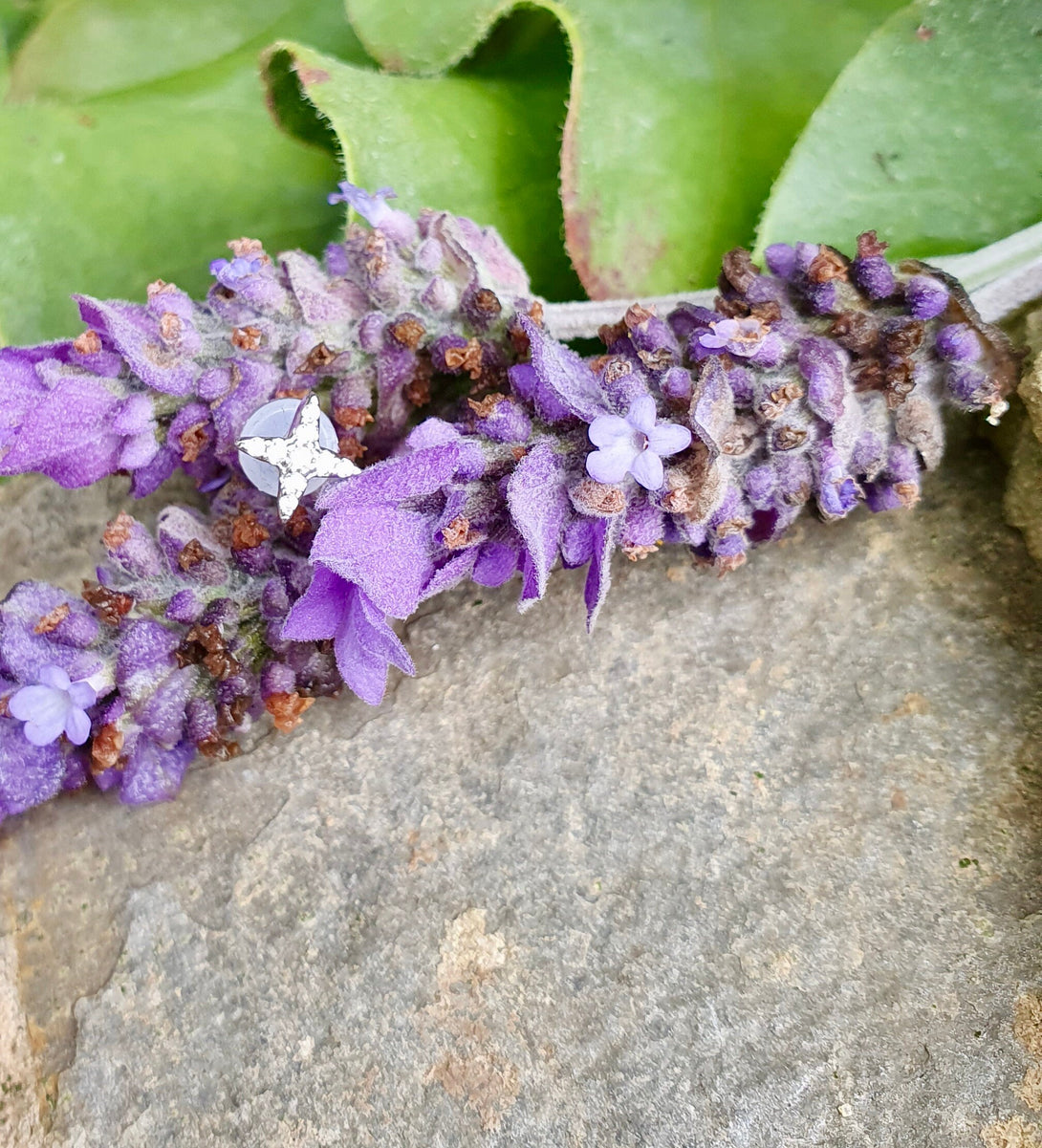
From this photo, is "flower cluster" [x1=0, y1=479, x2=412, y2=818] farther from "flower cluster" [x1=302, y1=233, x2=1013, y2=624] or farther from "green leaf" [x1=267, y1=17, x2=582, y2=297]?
"green leaf" [x1=267, y1=17, x2=582, y2=297]

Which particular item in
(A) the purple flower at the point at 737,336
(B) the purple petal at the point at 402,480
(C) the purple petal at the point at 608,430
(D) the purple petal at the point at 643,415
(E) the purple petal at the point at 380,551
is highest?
(A) the purple flower at the point at 737,336

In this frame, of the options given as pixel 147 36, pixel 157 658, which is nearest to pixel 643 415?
pixel 157 658

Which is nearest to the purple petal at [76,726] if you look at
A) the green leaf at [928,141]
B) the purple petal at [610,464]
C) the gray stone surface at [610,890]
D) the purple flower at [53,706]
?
the purple flower at [53,706]

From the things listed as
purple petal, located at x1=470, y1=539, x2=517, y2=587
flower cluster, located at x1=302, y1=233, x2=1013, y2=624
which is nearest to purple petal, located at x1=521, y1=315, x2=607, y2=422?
flower cluster, located at x1=302, y1=233, x2=1013, y2=624

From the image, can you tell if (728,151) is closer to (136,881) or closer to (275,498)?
(275,498)

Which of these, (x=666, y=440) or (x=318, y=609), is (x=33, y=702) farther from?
(x=666, y=440)

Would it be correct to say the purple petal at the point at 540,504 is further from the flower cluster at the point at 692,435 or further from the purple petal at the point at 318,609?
the purple petal at the point at 318,609

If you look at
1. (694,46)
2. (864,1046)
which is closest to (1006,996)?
(864,1046)
